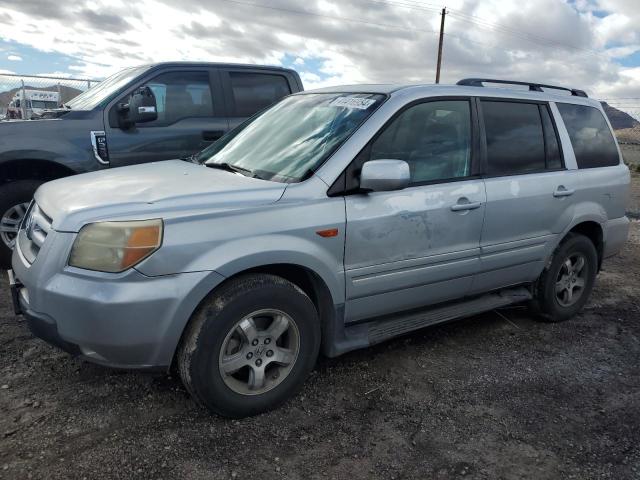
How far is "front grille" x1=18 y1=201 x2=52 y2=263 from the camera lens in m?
2.75

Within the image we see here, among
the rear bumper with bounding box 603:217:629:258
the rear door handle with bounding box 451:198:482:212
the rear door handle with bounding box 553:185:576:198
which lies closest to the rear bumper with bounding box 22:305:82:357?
the rear door handle with bounding box 451:198:482:212

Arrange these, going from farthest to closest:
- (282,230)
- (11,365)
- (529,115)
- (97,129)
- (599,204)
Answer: (97,129) → (599,204) → (529,115) → (11,365) → (282,230)

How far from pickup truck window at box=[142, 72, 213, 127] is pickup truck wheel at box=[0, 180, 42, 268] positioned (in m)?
1.20

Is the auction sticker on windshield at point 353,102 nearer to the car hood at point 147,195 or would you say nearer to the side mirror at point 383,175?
the side mirror at point 383,175

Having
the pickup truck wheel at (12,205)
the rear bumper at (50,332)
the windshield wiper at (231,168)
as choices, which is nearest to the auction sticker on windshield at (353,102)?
the windshield wiper at (231,168)

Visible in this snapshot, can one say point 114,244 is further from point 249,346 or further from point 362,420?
point 362,420

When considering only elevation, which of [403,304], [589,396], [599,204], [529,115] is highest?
[529,115]

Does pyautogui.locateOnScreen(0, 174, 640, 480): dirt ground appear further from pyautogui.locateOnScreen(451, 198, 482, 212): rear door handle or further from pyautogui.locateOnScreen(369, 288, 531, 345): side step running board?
pyautogui.locateOnScreen(451, 198, 482, 212): rear door handle

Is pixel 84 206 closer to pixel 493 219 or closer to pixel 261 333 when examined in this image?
pixel 261 333

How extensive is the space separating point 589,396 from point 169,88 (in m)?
4.53

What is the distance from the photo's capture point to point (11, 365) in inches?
129

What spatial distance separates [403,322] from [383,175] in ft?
3.39

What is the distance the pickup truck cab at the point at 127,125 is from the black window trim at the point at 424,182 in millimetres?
2657

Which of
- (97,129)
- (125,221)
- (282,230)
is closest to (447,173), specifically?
(282,230)
